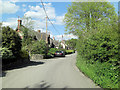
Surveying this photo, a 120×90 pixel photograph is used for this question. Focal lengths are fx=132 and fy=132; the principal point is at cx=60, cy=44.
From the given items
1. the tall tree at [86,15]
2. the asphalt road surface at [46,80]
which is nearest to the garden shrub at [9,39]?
the asphalt road surface at [46,80]

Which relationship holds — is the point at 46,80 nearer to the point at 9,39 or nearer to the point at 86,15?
the point at 9,39

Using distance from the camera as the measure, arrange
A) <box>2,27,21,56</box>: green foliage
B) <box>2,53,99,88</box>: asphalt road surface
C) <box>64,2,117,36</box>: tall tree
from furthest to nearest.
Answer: <box>64,2,117,36</box>: tall tree < <box>2,27,21,56</box>: green foliage < <box>2,53,99,88</box>: asphalt road surface

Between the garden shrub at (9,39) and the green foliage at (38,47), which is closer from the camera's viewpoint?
the garden shrub at (9,39)

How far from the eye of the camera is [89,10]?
20.2 metres

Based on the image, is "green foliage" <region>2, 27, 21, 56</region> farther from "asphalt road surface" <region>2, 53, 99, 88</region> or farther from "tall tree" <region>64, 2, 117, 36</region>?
"tall tree" <region>64, 2, 117, 36</region>

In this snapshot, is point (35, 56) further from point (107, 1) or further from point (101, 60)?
point (101, 60)

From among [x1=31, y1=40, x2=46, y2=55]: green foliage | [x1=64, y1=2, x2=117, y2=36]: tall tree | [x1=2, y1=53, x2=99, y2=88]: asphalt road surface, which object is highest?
[x1=64, y1=2, x2=117, y2=36]: tall tree

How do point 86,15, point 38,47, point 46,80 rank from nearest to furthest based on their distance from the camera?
point 46,80 → point 86,15 → point 38,47

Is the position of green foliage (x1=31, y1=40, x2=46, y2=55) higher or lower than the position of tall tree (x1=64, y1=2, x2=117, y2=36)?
lower

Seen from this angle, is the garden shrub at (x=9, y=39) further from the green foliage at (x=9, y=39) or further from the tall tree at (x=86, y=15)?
the tall tree at (x=86, y=15)

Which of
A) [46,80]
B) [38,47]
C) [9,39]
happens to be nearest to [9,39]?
[9,39]

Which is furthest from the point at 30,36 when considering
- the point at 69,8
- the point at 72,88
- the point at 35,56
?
the point at 72,88

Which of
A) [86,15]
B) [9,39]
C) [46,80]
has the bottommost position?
[46,80]

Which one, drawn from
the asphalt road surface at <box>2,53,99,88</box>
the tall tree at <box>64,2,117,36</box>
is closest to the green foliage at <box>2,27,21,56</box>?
the asphalt road surface at <box>2,53,99,88</box>
